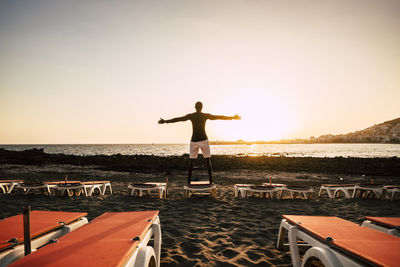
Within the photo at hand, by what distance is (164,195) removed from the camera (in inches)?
347

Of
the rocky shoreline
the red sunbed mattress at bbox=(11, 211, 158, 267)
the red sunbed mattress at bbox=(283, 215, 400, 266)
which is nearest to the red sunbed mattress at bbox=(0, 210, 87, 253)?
the red sunbed mattress at bbox=(11, 211, 158, 267)

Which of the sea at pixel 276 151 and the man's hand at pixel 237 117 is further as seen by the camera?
the sea at pixel 276 151

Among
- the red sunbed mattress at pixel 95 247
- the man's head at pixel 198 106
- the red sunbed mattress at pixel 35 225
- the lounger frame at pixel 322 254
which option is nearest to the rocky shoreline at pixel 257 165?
the man's head at pixel 198 106

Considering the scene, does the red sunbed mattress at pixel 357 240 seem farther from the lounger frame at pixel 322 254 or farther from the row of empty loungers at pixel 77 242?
the row of empty loungers at pixel 77 242

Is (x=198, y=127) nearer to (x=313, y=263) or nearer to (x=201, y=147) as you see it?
(x=201, y=147)

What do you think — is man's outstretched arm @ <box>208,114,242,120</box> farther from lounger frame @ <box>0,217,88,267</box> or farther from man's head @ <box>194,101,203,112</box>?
lounger frame @ <box>0,217,88,267</box>

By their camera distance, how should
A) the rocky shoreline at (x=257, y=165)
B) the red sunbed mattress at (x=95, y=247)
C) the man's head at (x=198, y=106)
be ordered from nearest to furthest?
the red sunbed mattress at (x=95, y=247) → the man's head at (x=198, y=106) → the rocky shoreline at (x=257, y=165)

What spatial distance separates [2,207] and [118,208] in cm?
381

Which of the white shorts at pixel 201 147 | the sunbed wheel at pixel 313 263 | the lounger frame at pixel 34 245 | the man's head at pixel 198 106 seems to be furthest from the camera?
the man's head at pixel 198 106

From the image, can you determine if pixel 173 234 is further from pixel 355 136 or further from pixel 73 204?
pixel 355 136

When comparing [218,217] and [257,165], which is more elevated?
[218,217]

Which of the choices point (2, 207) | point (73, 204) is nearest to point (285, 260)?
point (73, 204)

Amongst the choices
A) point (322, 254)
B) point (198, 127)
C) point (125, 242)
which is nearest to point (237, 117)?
point (198, 127)

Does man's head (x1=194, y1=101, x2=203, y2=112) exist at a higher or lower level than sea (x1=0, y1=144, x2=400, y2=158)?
higher
